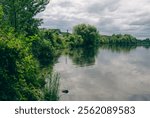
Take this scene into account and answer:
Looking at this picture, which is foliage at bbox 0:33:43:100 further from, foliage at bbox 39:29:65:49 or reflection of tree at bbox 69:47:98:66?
foliage at bbox 39:29:65:49

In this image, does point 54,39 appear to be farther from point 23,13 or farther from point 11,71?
point 11,71

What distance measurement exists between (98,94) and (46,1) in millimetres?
24202

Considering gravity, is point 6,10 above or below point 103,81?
above

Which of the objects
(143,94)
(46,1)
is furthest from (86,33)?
(143,94)

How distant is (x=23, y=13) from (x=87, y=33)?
380ft

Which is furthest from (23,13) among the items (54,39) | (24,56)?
(54,39)

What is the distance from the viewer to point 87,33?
162 metres

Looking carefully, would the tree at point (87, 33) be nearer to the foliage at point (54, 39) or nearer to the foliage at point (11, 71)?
the foliage at point (54, 39)

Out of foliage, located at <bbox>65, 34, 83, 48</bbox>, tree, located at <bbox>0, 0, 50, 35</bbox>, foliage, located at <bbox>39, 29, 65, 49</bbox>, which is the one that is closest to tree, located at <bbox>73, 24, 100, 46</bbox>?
foliage, located at <bbox>65, 34, 83, 48</bbox>

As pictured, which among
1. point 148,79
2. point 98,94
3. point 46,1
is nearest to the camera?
point 98,94

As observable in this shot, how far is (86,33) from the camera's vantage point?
162 metres

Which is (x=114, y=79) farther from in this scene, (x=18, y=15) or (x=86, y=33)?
(x=86, y=33)

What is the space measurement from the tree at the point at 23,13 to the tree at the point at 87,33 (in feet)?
352

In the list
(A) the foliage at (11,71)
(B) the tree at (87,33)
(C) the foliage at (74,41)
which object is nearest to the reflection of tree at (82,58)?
(C) the foliage at (74,41)
